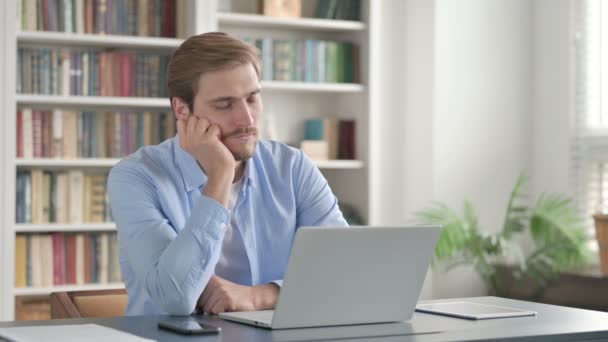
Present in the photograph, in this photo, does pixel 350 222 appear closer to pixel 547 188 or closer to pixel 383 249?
pixel 547 188

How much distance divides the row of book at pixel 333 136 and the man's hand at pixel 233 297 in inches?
108

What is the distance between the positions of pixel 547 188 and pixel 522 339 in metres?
3.51

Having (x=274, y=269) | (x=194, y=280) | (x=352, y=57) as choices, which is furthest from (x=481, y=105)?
(x=194, y=280)

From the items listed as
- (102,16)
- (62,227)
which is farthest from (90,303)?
(102,16)

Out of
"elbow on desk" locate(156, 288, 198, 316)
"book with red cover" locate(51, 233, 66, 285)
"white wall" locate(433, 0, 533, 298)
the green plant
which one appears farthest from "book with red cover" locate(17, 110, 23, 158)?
"elbow on desk" locate(156, 288, 198, 316)

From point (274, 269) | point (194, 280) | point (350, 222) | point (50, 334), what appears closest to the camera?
point (50, 334)

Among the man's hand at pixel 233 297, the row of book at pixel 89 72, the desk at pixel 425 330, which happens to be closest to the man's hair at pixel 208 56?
the man's hand at pixel 233 297

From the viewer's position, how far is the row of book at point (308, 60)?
15.5ft

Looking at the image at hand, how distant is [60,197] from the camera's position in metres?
4.46

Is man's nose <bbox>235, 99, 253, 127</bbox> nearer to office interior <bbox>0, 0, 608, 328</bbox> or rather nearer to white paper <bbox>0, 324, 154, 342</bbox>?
white paper <bbox>0, 324, 154, 342</bbox>

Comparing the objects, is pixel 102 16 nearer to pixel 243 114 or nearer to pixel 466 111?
pixel 466 111

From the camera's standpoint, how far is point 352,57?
490cm

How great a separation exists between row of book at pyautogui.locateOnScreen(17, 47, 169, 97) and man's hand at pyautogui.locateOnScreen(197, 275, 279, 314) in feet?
8.35

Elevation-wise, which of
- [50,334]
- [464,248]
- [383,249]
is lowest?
[464,248]
